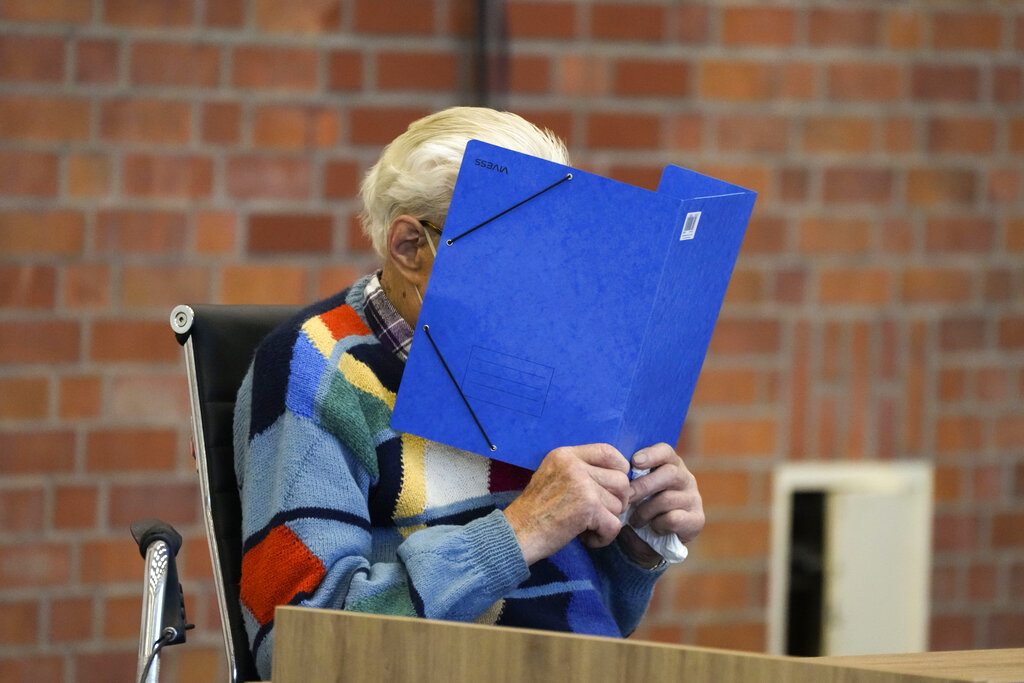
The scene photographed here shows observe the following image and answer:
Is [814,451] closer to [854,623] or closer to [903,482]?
[903,482]

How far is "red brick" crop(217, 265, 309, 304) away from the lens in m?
1.90

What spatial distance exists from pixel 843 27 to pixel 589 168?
0.56m

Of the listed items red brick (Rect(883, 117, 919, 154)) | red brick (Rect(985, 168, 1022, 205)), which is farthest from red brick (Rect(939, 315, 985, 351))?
red brick (Rect(883, 117, 919, 154))

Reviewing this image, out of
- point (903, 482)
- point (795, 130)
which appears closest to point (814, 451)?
point (903, 482)

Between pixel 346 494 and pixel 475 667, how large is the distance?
0.38 metres

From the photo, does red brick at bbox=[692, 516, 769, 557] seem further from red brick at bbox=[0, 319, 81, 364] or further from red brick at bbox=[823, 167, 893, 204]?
red brick at bbox=[0, 319, 81, 364]

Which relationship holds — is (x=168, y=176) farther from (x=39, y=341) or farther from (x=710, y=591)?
(x=710, y=591)

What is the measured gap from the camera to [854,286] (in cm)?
213

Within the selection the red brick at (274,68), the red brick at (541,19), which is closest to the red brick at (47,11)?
the red brick at (274,68)

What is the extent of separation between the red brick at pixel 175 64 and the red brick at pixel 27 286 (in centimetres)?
35

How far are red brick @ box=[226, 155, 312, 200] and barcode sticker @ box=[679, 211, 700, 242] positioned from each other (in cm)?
101

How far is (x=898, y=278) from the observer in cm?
214

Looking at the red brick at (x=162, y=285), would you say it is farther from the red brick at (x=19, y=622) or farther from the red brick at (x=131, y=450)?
the red brick at (x=19, y=622)

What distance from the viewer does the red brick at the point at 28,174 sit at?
180cm
